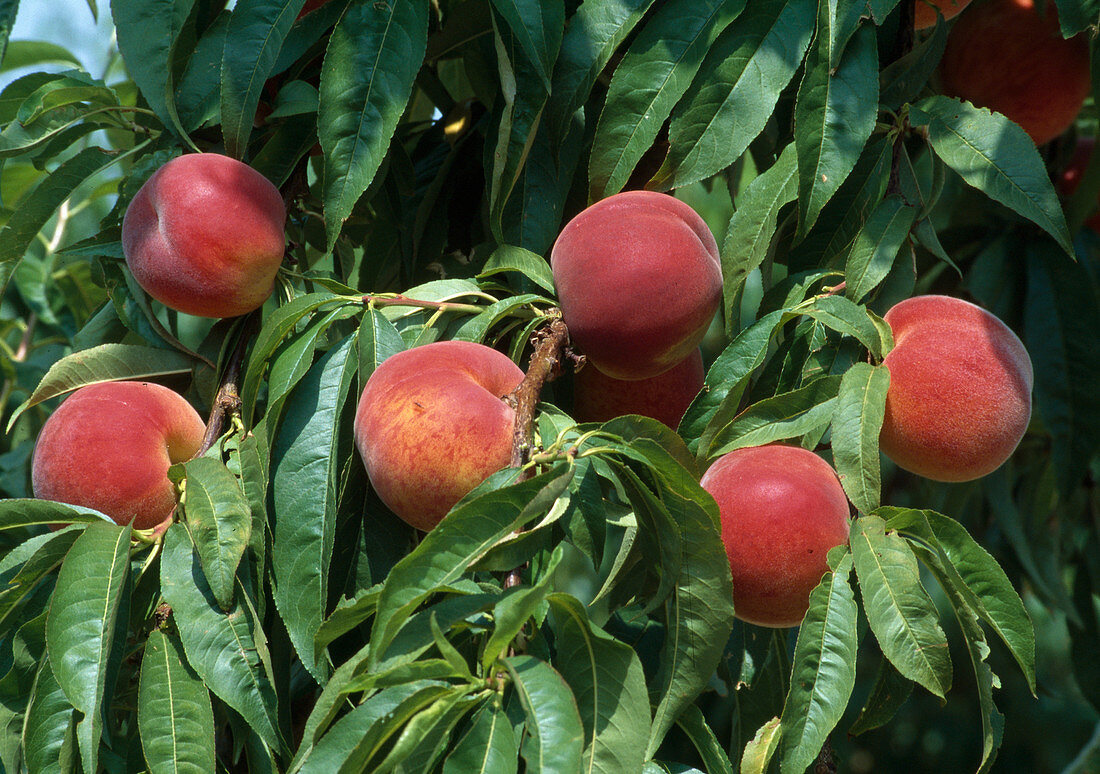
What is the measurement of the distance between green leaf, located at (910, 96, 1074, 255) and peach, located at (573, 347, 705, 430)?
31 cm

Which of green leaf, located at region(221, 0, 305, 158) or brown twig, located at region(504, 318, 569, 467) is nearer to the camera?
brown twig, located at region(504, 318, 569, 467)

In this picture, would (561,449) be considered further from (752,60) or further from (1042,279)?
(1042,279)

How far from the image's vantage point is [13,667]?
31.9 inches

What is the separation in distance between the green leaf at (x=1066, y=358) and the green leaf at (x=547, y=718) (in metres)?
1.05

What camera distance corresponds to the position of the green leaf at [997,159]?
0.88 m

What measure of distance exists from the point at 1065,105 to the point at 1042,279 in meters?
0.26

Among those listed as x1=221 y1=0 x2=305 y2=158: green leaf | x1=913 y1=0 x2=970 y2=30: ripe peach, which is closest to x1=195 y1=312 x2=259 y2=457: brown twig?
x1=221 y1=0 x2=305 y2=158: green leaf

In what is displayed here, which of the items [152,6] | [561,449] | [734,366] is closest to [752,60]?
[734,366]

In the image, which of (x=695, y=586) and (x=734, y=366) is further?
(x=734, y=366)

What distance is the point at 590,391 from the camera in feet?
3.44

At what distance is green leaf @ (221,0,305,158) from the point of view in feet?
3.13

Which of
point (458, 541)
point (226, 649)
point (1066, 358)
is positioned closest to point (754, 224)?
point (458, 541)

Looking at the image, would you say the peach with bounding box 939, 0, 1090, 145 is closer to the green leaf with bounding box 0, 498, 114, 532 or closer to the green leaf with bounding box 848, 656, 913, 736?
the green leaf with bounding box 848, 656, 913, 736

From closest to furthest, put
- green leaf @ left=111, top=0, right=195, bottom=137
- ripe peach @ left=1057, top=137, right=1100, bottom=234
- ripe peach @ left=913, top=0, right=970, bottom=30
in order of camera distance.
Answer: green leaf @ left=111, top=0, right=195, bottom=137 < ripe peach @ left=913, top=0, right=970, bottom=30 < ripe peach @ left=1057, top=137, right=1100, bottom=234
